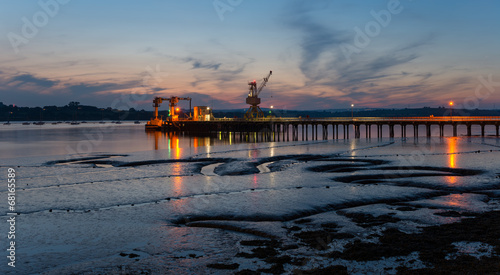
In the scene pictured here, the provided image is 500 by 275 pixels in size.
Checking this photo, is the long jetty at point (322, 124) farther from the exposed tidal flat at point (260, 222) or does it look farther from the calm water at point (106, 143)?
the exposed tidal flat at point (260, 222)

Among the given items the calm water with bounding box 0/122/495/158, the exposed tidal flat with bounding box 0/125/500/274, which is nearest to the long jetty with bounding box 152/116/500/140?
the calm water with bounding box 0/122/495/158

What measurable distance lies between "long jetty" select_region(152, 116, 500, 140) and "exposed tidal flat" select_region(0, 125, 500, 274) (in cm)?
5959

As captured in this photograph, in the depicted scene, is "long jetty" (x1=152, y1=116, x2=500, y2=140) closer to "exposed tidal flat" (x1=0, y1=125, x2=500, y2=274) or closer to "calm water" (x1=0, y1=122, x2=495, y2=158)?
"calm water" (x1=0, y1=122, x2=495, y2=158)

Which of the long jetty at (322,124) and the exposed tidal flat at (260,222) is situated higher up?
the long jetty at (322,124)

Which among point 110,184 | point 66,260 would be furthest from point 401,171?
point 66,260

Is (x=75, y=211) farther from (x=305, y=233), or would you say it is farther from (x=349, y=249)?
(x=349, y=249)

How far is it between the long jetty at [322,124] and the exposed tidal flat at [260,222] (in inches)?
2346

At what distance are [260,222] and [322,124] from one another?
8667 cm

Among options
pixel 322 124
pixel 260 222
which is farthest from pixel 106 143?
pixel 260 222

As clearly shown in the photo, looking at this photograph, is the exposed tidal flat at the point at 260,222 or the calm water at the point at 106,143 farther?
the calm water at the point at 106,143

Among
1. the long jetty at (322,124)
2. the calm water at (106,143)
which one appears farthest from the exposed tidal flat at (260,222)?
the long jetty at (322,124)

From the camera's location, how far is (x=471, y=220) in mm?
14008

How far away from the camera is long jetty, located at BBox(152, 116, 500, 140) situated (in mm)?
83000

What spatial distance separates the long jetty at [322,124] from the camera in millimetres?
83000
